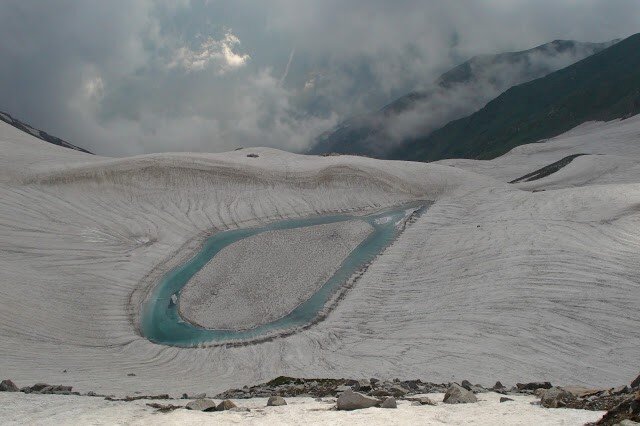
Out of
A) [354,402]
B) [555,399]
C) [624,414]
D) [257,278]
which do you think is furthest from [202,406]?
[257,278]

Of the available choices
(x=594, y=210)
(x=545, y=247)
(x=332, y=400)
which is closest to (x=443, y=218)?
(x=594, y=210)

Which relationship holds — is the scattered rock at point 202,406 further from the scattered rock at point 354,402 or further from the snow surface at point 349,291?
the snow surface at point 349,291

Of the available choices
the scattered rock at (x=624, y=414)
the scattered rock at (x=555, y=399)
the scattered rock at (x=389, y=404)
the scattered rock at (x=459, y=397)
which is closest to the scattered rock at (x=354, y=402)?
the scattered rock at (x=389, y=404)

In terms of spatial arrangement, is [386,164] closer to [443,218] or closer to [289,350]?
[443,218]

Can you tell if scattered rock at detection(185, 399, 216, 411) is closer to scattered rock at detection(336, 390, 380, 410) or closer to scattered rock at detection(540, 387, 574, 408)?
scattered rock at detection(336, 390, 380, 410)

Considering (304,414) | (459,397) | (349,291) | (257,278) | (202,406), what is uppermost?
(257,278)

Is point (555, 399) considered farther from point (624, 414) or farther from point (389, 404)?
point (389, 404)
